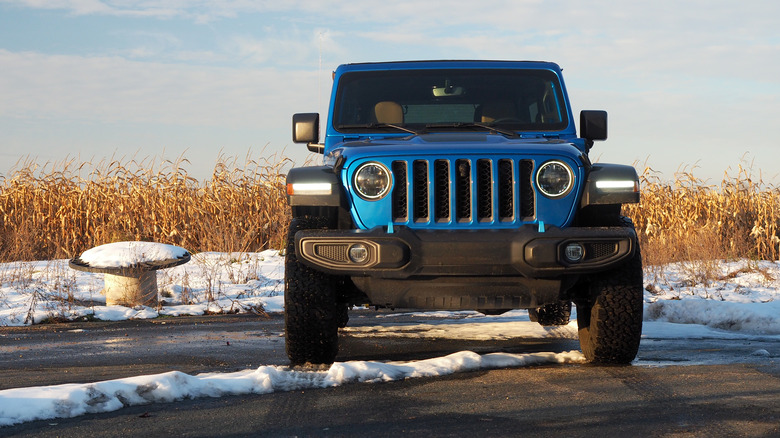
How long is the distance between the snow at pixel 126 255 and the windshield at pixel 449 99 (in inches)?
137

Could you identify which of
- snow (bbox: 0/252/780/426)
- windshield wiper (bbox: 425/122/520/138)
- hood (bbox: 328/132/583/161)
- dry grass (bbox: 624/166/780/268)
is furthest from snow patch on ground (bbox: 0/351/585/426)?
dry grass (bbox: 624/166/780/268)

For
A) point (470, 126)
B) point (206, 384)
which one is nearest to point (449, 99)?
point (470, 126)

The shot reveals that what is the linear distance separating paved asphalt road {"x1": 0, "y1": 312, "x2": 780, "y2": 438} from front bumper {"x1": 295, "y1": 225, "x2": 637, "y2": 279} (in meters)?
0.64

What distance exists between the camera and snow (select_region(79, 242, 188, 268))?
9047mm

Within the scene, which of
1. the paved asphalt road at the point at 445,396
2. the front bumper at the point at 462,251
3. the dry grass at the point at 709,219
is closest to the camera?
the paved asphalt road at the point at 445,396

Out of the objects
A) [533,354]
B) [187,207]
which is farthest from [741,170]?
[533,354]

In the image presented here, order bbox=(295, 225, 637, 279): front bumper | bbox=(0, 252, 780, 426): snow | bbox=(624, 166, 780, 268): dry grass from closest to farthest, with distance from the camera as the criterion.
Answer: bbox=(0, 252, 780, 426): snow
bbox=(295, 225, 637, 279): front bumper
bbox=(624, 166, 780, 268): dry grass

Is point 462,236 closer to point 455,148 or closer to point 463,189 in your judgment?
point 463,189

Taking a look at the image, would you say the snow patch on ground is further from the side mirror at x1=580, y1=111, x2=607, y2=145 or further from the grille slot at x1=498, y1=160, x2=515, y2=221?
the side mirror at x1=580, y1=111, x2=607, y2=145

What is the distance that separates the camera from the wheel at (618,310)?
17.2 ft

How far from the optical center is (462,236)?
4855 millimetres

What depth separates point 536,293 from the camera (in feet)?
17.0

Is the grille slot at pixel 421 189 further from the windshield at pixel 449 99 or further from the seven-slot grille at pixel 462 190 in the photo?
the windshield at pixel 449 99

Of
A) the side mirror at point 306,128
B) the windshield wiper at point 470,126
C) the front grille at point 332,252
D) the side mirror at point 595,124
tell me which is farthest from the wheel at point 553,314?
the front grille at point 332,252
